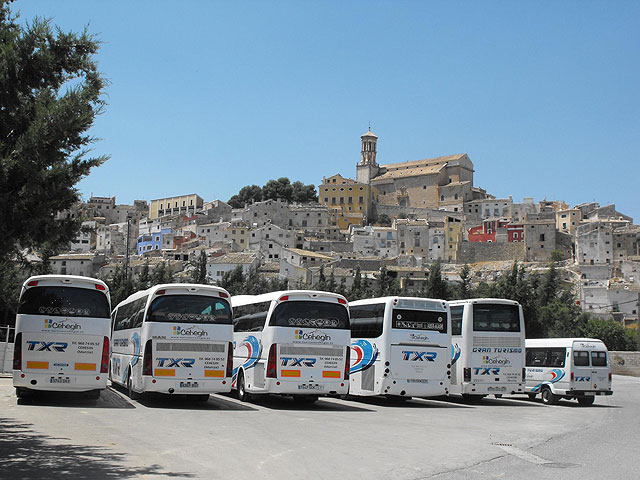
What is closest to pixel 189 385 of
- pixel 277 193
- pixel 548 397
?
pixel 548 397

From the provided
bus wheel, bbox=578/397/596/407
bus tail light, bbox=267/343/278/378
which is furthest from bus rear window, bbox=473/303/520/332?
Result: bus tail light, bbox=267/343/278/378

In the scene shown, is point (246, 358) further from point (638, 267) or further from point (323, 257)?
point (638, 267)

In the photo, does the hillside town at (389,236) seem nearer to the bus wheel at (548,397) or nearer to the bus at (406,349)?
the bus wheel at (548,397)

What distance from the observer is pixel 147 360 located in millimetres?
16188

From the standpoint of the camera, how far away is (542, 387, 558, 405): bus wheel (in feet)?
79.4

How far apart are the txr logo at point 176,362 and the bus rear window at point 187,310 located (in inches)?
36.1

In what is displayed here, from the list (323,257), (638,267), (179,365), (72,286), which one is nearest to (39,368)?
(72,286)

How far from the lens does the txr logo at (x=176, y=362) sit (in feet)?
53.4

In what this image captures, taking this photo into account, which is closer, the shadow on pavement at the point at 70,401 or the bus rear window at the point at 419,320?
the shadow on pavement at the point at 70,401

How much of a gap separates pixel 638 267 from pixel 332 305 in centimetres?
10104

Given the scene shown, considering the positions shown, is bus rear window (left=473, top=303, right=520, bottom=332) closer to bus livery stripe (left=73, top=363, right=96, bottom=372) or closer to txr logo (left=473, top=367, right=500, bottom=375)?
txr logo (left=473, top=367, right=500, bottom=375)

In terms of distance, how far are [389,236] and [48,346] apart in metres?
106

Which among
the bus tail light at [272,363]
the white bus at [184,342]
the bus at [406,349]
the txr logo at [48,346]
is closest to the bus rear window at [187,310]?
the white bus at [184,342]

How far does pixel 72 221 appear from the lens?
8594 mm
